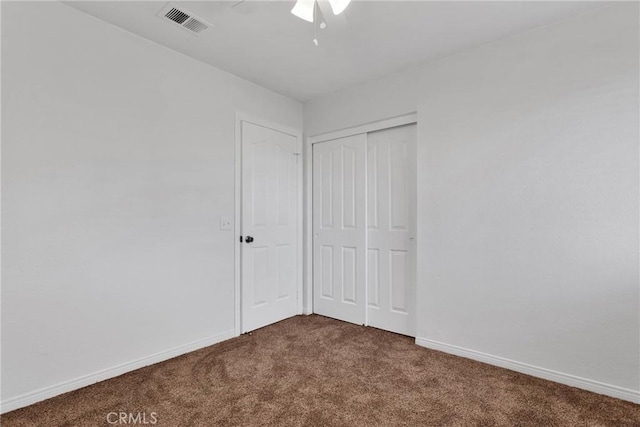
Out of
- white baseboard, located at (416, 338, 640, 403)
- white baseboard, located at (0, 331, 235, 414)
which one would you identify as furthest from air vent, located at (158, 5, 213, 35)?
white baseboard, located at (416, 338, 640, 403)

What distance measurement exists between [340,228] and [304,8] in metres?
2.13

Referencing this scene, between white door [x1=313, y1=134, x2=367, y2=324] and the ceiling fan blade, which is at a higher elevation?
the ceiling fan blade

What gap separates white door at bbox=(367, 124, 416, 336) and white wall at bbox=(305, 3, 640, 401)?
185mm

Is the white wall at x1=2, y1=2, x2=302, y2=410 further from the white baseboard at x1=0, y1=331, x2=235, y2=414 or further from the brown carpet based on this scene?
the brown carpet

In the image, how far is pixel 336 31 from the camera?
2234mm

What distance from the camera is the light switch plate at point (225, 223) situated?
281 centimetres

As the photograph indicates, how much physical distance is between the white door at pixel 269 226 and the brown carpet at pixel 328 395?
65 cm

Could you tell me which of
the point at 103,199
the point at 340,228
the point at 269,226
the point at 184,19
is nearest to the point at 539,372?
the point at 340,228

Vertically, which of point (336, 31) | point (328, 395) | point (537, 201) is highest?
point (336, 31)

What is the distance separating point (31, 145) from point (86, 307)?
104 cm

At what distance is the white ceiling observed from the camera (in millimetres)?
1980

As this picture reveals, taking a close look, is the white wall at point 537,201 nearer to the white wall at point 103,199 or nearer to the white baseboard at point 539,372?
the white baseboard at point 539,372

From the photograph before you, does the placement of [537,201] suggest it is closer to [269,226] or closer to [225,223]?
[269,226]

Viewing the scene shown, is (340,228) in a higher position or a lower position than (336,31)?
lower
